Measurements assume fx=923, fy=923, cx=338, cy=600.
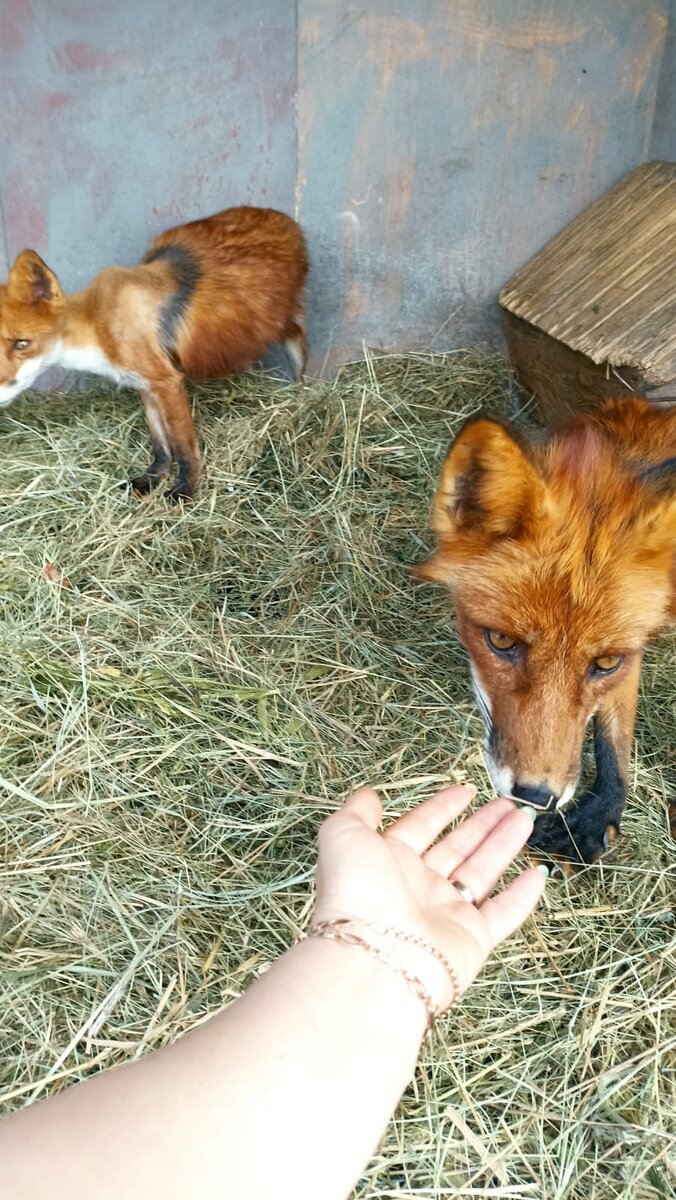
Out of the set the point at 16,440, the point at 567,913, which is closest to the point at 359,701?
the point at 567,913

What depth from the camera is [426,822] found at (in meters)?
1.88

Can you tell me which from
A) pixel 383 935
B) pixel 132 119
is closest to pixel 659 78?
pixel 132 119

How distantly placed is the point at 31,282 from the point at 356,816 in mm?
3308

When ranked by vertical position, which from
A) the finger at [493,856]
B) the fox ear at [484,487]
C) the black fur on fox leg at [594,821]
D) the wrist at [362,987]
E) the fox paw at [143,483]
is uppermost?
the fox ear at [484,487]

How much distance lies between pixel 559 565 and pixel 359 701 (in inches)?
42.9

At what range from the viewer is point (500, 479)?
7.72ft

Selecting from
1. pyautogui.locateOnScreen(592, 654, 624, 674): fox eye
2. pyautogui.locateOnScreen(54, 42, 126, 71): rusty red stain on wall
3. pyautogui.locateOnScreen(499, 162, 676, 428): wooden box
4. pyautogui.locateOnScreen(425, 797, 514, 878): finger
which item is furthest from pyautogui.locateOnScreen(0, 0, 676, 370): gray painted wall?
pyautogui.locateOnScreen(425, 797, 514, 878): finger

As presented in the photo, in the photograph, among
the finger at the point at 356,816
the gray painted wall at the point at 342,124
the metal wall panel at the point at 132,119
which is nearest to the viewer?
the finger at the point at 356,816

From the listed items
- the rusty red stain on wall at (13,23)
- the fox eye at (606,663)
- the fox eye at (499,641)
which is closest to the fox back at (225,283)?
the rusty red stain on wall at (13,23)

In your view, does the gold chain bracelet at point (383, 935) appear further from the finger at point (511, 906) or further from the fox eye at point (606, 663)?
the fox eye at point (606, 663)

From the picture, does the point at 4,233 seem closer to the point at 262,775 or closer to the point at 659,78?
the point at 262,775

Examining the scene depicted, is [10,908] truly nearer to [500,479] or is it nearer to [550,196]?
[500,479]

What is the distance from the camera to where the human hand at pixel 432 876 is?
158 cm

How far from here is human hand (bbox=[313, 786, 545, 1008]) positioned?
5.17 ft
